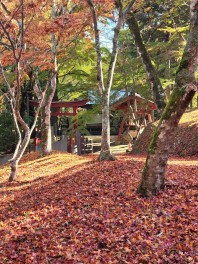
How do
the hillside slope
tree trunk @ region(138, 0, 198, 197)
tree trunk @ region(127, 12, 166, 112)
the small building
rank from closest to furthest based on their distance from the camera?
tree trunk @ region(138, 0, 198, 197)
tree trunk @ region(127, 12, 166, 112)
the hillside slope
the small building

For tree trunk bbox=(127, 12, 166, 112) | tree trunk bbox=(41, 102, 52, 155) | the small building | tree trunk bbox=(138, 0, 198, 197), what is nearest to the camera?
tree trunk bbox=(138, 0, 198, 197)

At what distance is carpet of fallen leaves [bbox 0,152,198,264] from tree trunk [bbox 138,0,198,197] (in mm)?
503

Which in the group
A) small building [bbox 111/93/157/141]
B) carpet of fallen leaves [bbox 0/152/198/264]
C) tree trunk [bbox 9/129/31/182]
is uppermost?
small building [bbox 111/93/157/141]

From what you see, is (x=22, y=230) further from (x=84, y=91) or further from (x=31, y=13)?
(x=84, y=91)

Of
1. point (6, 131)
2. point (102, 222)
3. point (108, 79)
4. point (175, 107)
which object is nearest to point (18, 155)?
point (108, 79)

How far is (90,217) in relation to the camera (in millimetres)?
5176

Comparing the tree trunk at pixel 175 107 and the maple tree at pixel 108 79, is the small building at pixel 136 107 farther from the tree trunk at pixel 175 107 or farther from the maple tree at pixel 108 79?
the tree trunk at pixel 175 107

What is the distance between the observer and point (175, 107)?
5.11 meters

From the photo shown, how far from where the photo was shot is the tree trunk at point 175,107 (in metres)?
5.00

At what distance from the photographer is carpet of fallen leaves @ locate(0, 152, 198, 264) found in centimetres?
396

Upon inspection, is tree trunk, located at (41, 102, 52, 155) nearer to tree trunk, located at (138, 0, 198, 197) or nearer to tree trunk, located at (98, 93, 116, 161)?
tree trunk, located at (98, 93, 116, 161)

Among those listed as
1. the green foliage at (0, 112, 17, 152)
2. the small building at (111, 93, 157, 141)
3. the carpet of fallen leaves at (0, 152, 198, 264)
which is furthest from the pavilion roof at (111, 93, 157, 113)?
the carpet of fallen leaves at (0, 152, 198, 264)

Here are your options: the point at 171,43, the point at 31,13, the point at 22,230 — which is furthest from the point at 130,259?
the point at 171,43

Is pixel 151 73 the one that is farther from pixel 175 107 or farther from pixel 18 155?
pixel 175 107
